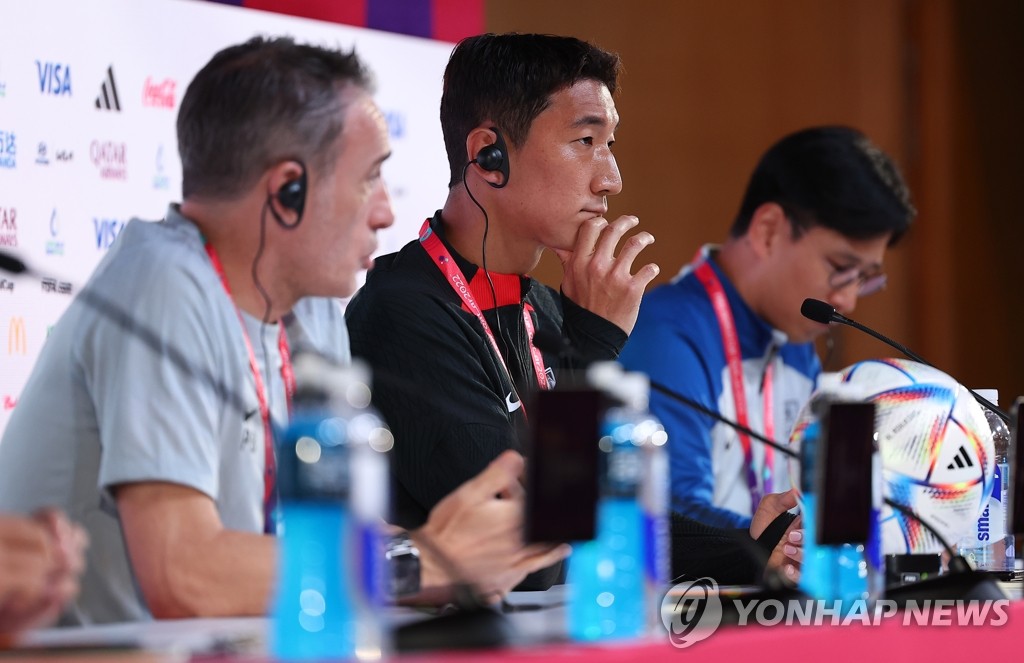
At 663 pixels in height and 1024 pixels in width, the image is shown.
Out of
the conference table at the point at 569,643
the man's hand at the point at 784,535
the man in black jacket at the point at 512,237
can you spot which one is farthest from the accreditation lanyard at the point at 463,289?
the conference table at the point at 569,643

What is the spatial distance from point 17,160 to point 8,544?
5.85 feet

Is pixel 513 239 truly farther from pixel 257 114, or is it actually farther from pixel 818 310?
pixel 257 114

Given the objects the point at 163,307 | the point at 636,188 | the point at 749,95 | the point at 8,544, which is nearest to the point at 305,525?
the point at 8,544

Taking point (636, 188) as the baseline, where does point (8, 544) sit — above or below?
below

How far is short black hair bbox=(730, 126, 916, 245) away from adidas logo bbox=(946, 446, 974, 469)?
4.56 ft

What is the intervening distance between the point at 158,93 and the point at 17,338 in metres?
0.67

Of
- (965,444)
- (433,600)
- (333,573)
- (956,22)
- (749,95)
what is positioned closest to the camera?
(333,573)

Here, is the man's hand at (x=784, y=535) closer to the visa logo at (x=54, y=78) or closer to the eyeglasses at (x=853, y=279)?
the eyeglasses at (x=853, y=279)

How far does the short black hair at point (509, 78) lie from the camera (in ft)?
8.59

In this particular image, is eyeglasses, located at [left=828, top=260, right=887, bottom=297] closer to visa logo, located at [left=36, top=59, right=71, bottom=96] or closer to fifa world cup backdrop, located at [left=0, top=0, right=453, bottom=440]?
fifa world cup backdrop, located at [left=0, top=0, right=453, bottom=440]

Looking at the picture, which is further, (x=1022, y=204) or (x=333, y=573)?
(x=1022, y=204)

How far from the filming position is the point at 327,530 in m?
1.18

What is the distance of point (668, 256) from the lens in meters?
4.76

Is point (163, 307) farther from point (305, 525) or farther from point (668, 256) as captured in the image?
point (668, 256)
